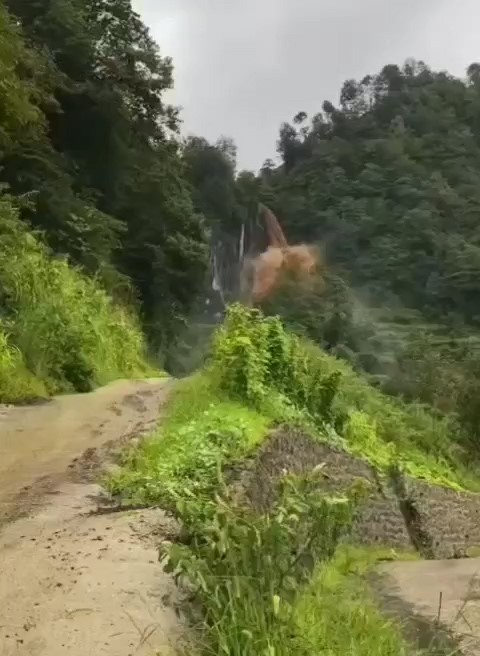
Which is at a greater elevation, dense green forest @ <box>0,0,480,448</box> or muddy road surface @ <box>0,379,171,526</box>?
dense green forest @ <box>0,0,480,448</box>

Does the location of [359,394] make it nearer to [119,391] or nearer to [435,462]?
[435,462]

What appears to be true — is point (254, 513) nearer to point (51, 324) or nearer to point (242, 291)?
point (51, 324)

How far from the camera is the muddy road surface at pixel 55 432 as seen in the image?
15.7 feet

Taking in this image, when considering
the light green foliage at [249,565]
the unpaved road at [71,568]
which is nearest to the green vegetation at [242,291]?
the light green foliage at [249,565]

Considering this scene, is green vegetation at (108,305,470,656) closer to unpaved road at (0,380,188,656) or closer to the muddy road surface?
unpaved road at (0,380,188,656)

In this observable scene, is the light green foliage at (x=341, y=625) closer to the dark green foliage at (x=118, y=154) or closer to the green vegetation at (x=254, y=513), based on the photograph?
the green vegetation at (x=254, y=513)

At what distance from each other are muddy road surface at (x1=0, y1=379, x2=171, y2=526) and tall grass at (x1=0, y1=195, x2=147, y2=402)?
0.38 m

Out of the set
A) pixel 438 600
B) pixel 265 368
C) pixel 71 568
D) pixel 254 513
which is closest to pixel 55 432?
pixel 265 368

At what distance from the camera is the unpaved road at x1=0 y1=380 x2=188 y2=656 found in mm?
3037

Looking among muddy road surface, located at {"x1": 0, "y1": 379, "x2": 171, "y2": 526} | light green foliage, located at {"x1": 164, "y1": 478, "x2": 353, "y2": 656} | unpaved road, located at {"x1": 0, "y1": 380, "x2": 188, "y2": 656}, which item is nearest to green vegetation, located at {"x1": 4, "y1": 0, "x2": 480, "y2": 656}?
light green foliage, located at {"x1": 164, "y1": 478, "x2": 353, "y2": 656}

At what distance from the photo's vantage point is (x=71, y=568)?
3.60 meters

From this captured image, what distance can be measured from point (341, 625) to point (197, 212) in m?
14.2

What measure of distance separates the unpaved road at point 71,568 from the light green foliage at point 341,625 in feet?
1.59

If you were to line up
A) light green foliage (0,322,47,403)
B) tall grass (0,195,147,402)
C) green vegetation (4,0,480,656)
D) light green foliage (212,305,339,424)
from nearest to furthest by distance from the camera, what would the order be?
green vegetation (4,0,480,656)
light green foliage (0,322,47,403)
light green foliage (212,305,339,424)
tall grass (0,195,147,402)
